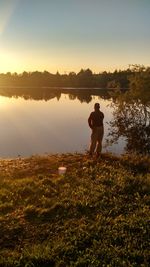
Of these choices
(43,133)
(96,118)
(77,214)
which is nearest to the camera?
(77,214)

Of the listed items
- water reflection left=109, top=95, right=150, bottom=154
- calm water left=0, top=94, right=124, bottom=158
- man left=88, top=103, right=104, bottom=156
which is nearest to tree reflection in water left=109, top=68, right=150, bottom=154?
water reflection left=109, top=95, right=150, bottom=154

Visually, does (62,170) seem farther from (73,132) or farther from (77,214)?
(73,132)

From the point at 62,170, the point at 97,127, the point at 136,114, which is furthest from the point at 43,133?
the point at 62,170

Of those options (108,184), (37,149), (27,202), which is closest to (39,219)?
(27,202)

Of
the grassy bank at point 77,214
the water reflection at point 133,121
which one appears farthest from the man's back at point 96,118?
the water reflection at point 133,121

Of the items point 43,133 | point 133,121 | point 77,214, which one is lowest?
point 43,133

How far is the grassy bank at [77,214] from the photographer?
897cm

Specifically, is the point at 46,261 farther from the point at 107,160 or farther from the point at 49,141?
the point at 49,141

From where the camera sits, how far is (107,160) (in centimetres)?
1853

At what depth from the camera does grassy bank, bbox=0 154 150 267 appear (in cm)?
897

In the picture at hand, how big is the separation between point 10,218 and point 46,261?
3009mm

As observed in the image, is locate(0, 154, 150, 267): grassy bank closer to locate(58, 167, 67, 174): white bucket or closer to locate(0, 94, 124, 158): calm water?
locate(58, 167, 67, 174): white bucket

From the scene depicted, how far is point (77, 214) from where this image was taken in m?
11.7

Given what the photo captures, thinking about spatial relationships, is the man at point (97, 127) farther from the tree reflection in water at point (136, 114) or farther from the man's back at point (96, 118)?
the tree reflection in water at point (136, 114)
